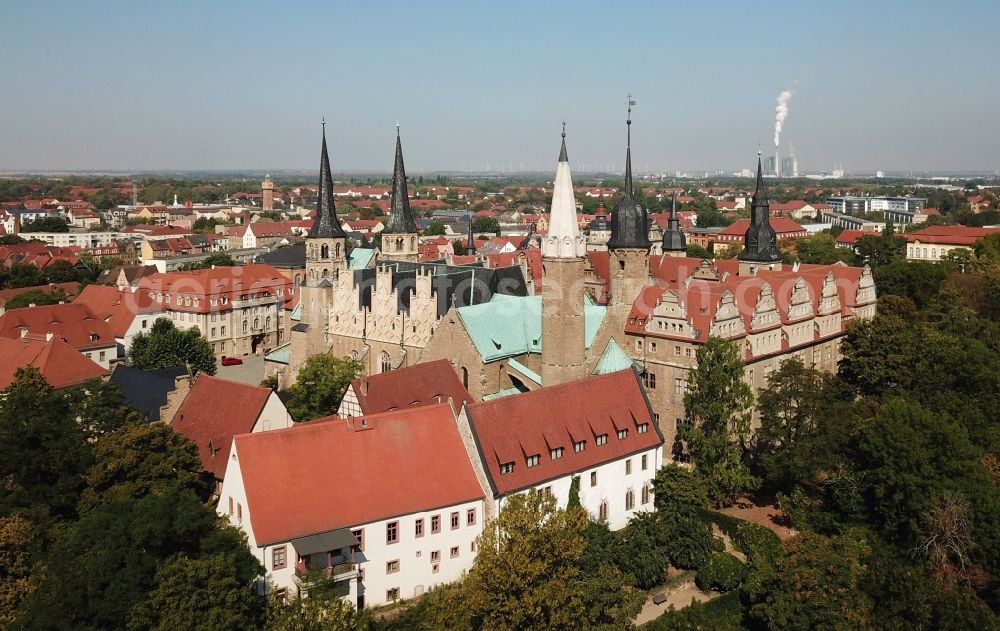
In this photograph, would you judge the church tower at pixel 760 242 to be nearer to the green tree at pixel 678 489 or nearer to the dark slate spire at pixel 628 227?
the dark slate spire at pixel 628 227

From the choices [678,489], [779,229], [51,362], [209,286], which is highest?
[779,229]

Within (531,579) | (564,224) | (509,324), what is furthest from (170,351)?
(531,579)

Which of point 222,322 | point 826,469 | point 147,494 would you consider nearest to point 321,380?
point 147,494

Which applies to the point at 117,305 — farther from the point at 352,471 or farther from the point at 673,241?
the point at 352,471

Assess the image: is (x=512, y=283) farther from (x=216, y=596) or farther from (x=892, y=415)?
(x=216, y=596)

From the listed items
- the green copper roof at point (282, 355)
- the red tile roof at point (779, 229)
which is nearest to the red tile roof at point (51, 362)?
the green copper roof at point (282, 355)

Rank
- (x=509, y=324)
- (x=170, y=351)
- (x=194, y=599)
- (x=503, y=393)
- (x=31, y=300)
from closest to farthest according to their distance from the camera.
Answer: (x=194, y=599), (x=503, y=393), (x=509, y=324), (x=170, y=351), (x=31, y=300)

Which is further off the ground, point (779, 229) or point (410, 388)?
point (779, 229)
